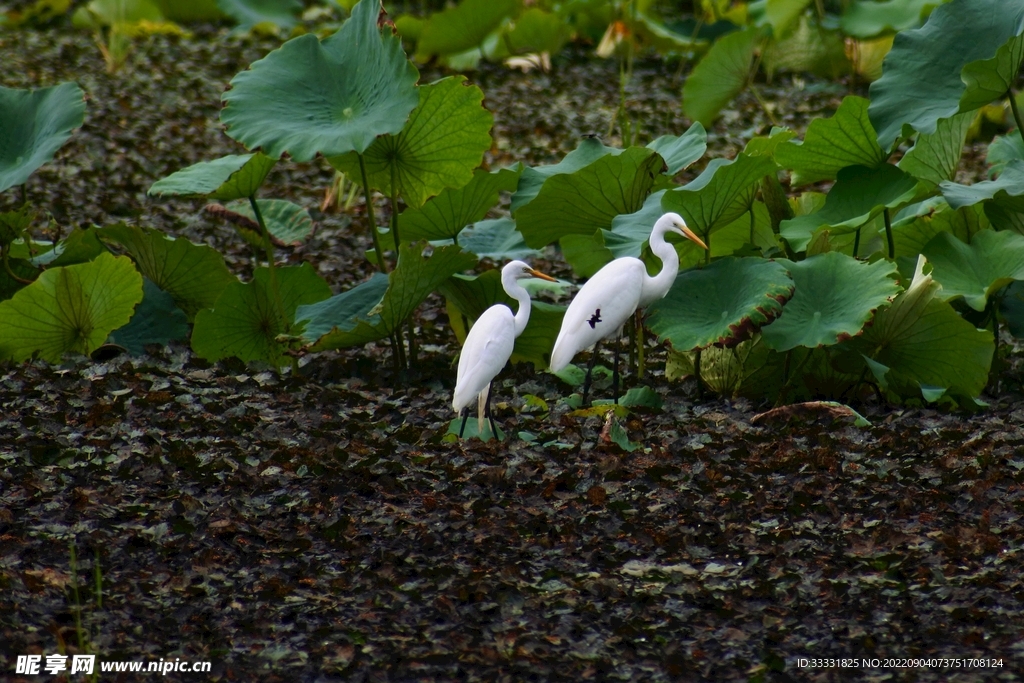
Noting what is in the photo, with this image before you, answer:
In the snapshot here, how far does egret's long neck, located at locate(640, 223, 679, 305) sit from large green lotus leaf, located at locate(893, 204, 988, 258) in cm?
91

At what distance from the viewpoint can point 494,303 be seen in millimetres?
3830

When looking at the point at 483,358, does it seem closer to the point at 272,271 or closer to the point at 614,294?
the point at 614,294

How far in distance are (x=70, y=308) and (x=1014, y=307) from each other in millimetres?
3070

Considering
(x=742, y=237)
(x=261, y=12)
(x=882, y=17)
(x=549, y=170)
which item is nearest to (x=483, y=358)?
(x=549, y=170)

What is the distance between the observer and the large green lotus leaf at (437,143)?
12.0 feet

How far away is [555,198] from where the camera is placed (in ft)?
11.8

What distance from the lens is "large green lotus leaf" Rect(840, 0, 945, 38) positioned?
6.93 m

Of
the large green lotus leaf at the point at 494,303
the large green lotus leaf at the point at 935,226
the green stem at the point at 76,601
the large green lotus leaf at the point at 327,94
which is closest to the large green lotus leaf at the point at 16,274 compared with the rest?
the large green lotus leaf at the point at 327,94

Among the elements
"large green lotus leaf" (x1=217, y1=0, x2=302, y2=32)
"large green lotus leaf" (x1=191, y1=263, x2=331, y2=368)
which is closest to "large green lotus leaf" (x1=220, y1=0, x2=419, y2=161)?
"large green lotus leaf" (x1=191, y1=263, x2=331, y2=368)

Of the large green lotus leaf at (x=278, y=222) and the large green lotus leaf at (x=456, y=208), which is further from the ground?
the large green lotus leaf at (x=278, y=222)

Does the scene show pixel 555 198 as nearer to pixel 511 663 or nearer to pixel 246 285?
pixel 246 285

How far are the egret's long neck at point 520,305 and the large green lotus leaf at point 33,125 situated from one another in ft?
5.37

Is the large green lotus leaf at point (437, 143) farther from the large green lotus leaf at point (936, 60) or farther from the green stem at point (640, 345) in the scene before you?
the large green lotus leaf at point (936, 60)

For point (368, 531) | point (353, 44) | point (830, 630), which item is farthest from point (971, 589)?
point (353, 44)
